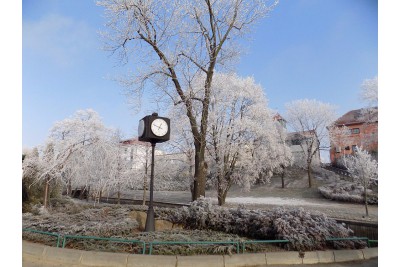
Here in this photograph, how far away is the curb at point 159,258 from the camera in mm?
Answer: 1764

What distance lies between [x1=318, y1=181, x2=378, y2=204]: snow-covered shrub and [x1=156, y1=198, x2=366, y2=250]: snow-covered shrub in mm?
7637

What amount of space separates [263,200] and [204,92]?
7710mm

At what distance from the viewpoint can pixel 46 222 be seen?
2.80 m

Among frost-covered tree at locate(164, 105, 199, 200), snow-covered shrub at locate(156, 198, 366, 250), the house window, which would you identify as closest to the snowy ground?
frost-covered tree at locate(164, 105, 199, 200)

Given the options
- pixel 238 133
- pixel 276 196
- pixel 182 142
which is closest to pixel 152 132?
pixel 182 142

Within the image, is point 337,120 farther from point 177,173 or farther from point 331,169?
point 177,173

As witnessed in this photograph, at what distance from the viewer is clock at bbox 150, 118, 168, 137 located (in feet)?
9.10

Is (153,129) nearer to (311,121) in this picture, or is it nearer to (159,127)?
(159,127)

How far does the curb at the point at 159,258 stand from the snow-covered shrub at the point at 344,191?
8.13m

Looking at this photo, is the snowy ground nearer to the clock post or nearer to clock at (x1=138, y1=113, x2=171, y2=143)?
the clock post

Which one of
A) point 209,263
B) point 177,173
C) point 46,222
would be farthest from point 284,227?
point 177,173

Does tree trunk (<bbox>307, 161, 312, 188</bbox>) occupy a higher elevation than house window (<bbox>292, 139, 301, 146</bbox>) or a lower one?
lower

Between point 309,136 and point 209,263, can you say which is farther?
point 309,136

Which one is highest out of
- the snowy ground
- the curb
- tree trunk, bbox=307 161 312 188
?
the curb
